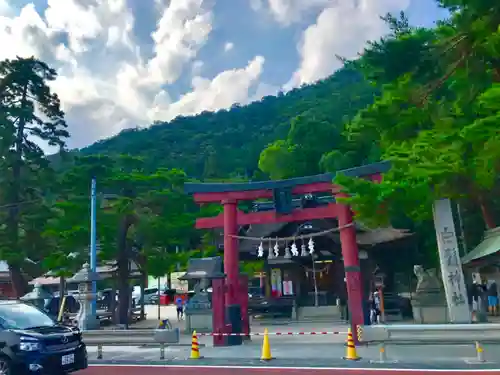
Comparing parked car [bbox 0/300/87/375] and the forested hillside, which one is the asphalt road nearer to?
parked car [bbox 0/300/87/375]

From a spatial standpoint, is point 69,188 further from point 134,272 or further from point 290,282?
point 290,282

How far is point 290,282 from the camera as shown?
33031mm

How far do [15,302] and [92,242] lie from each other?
13316 mm

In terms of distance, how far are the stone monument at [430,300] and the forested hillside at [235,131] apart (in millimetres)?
33395

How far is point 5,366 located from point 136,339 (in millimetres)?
5150

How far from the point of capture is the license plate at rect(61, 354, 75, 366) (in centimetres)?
1030

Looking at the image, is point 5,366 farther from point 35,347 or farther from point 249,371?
point 249,371

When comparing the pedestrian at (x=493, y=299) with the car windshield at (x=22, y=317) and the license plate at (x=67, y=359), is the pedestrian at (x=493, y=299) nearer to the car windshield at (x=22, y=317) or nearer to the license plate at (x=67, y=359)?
the license plate at (x=67, y=359)

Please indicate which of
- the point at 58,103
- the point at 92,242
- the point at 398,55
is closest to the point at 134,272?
the point at 92,242

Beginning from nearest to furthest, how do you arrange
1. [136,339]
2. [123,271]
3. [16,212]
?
[136,339] < [123,271] < [16,212]

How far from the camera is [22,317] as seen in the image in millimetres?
11273

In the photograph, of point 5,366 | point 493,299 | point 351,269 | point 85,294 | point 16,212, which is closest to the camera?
point 5,366

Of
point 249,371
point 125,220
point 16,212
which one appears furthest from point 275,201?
point 16,212

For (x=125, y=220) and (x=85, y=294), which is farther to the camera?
(x=125, y=220)
